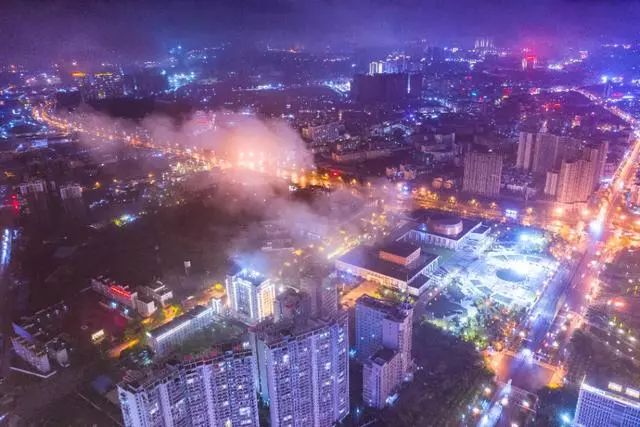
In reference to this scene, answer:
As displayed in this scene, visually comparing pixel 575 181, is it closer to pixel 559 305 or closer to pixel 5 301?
pixel 559 305

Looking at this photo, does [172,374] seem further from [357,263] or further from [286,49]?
[286,49]

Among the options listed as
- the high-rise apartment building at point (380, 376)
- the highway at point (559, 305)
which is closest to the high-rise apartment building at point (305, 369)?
the high-rise apartment building at point (380, 376)

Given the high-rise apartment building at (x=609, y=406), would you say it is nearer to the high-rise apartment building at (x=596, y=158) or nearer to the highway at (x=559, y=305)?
the highway at (x=559, y=305)

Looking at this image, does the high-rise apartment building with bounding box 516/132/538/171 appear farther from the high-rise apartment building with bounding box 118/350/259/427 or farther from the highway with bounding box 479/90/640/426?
the high-rise apartment building with bounding box 118/350/259/427

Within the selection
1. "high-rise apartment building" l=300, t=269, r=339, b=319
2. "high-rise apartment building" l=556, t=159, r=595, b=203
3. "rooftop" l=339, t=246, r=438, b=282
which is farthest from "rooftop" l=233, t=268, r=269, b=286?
"high-rise apartment building" l=556, t=159, r=595, b=203

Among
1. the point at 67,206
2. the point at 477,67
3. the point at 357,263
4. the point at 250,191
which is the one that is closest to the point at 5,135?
the point at 67,206
